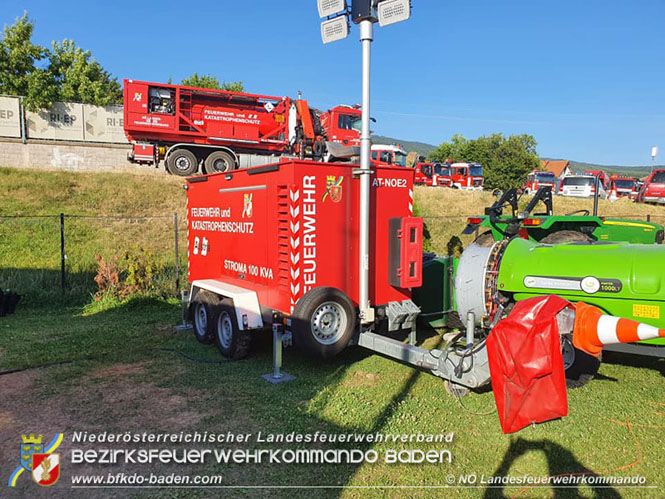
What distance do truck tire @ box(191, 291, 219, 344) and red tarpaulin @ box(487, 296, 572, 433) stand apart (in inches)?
181

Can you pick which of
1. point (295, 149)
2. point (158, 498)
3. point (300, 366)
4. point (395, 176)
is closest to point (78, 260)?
point (295, 149)

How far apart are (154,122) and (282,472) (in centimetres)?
1616

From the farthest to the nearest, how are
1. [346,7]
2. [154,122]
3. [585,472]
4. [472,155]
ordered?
[472,155] < [154,122] < [346,7] < [585,472]

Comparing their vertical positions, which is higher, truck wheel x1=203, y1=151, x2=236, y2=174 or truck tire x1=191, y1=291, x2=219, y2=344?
truck wheel x1=203, y1=151, x2=236, y2=174

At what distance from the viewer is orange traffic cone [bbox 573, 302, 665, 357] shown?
303 cm

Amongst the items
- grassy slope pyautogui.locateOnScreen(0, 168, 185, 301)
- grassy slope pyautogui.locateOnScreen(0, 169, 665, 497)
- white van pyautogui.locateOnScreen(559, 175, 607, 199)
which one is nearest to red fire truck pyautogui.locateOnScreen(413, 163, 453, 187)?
white van pyautogui.locateOnScreen(559, 175, 607, 199)

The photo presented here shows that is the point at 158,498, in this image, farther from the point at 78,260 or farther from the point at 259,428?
the point at 78,260

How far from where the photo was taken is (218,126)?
60.0 feet

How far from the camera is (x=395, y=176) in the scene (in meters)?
6.53

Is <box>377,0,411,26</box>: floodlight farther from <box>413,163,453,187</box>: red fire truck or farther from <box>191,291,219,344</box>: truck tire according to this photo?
<box>413,163,453,187</box>: red fire truck

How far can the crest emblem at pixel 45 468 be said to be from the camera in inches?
149

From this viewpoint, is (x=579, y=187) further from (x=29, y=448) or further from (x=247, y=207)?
(x=29, y=448)

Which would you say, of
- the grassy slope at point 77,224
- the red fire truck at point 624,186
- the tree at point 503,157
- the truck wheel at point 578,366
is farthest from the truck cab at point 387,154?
the tree at point 503,157

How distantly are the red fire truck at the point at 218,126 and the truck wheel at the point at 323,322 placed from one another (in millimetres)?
12115
